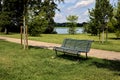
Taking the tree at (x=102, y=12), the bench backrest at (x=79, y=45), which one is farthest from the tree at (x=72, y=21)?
the bench backrest at (x=79, y=45)

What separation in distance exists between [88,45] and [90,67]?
215cm

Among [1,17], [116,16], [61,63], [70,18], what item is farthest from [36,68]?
[70,18]

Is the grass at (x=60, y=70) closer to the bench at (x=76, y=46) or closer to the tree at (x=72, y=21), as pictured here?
the bench at (x=76, y=46)

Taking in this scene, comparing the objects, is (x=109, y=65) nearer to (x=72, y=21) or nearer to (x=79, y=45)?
(x=79, y=45)

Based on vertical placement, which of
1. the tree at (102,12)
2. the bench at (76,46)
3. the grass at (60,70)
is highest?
the tree at (102,12)

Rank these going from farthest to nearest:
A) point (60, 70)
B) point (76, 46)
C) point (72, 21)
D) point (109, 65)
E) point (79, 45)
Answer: point (72, 21) → point (76, 46) → point (79, 45) → point (109, 65) → point (60, 70)

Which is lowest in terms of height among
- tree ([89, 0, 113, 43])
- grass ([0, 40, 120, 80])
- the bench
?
grass ([0, 40, 120, 80])

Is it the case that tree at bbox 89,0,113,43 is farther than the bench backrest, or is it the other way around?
tree at bbox 89,0,113,43

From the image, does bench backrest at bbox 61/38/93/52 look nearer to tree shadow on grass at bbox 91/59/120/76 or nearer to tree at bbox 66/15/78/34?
tree shadow on grass at bbox 91/59/120/76

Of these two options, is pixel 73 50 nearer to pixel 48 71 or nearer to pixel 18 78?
pixel 48 71

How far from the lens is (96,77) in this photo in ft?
29.9

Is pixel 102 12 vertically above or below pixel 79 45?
above

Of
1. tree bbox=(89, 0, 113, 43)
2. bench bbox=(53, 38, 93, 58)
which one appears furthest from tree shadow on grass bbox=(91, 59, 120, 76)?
tree bbox=(89, 0, 113, 43)

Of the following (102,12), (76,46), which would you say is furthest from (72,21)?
(76,46)
